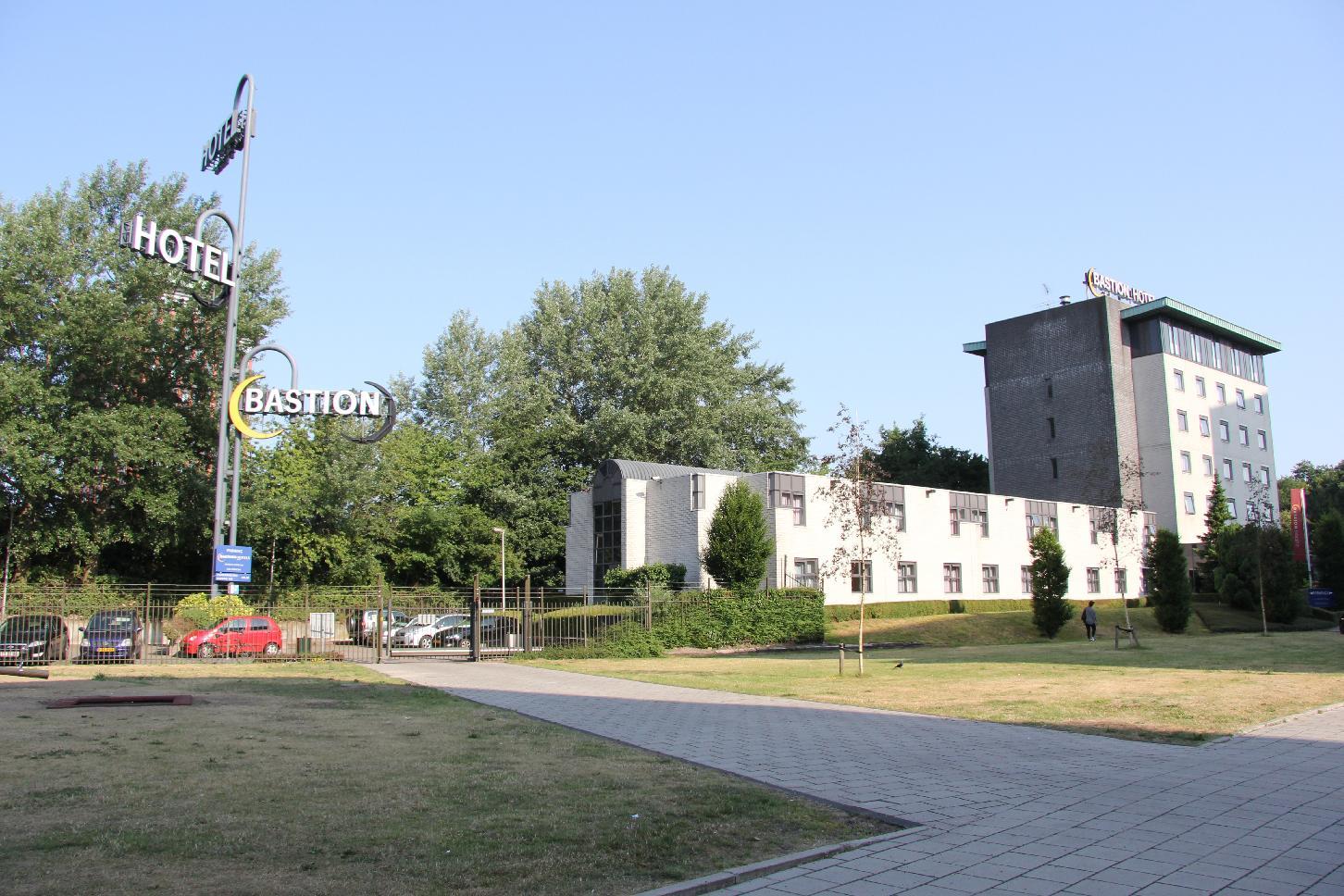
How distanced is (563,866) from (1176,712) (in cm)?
1105

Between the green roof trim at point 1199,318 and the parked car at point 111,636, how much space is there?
195 ft

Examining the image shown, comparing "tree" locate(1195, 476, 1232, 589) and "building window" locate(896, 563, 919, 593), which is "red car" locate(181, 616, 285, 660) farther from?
"tree" locate(1195, 476, 1232, 589)

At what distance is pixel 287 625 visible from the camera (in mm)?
28062

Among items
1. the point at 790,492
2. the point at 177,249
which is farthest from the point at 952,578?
the point at 177,249

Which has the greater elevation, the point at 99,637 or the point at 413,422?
the point at 413,422

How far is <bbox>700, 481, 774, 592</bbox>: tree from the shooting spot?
35906 millimetres

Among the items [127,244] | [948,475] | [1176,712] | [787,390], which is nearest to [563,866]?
[1176,712]

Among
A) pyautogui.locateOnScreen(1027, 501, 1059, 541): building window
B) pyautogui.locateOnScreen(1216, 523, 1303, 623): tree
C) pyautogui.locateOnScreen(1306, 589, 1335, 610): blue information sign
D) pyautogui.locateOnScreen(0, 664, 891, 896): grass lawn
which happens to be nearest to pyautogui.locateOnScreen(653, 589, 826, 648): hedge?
pyautogui.locateOnScreen(1216, 523, 1303, 623): tree

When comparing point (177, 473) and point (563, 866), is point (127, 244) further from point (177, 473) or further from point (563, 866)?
point (563, 866)

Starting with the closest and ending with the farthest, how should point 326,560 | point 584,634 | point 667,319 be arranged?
point 584,634 → point 326,560 → point 667,319

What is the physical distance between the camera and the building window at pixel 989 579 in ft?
158

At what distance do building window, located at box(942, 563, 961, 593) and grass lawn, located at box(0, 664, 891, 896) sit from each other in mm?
36920

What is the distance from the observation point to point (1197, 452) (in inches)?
2517

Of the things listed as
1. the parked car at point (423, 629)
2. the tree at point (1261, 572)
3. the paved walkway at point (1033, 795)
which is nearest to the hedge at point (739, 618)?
the parked car at point (423, 629)
